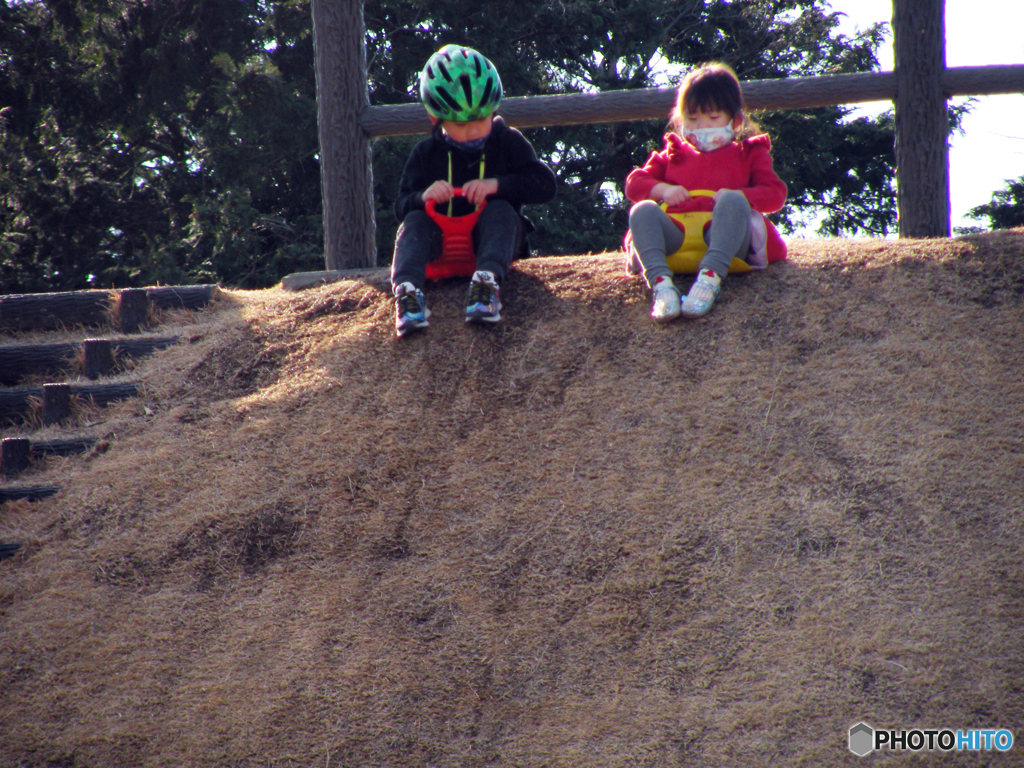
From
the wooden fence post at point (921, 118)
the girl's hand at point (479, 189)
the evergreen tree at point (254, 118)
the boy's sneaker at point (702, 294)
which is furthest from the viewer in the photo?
the evergreen tree at point (254, 118)

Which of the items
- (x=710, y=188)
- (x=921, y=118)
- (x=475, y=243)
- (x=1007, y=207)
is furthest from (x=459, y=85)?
(x=1007, y=207)

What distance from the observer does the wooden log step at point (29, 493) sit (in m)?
4.29

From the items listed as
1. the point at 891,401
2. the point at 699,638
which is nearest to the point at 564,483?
the point at 699,638

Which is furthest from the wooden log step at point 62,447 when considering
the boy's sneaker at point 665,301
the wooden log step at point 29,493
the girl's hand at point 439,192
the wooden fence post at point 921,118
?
the wooden fence post at point 921,118

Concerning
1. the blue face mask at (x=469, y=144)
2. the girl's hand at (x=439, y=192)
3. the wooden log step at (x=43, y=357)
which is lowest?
the wooden log step at (x=43, y=357)

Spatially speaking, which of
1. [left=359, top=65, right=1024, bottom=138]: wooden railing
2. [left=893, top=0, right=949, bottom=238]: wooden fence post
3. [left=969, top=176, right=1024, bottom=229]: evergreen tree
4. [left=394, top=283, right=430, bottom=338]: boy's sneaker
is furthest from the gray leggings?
[left=969, top=176, right=1024, bottom=229]: evergreen tree

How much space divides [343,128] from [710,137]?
2.38 meters

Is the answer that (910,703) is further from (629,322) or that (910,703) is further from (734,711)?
(629,322)

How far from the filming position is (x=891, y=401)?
3.63 m

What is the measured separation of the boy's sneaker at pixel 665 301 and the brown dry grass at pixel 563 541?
0.10 meters

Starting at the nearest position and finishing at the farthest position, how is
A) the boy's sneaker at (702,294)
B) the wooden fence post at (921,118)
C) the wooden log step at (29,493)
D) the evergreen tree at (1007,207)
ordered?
the boy's sneaker at (702,294) < the wooden log step at (29,493) < the wooden fence post at (921,118) < the evergreen tree at (1007,207)

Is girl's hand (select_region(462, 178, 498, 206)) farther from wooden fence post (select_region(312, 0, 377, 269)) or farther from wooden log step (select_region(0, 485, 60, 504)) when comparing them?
wooden log step (select_region(0, 485, 60, 504))

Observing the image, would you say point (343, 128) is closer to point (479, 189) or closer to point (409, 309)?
point (479, 189)

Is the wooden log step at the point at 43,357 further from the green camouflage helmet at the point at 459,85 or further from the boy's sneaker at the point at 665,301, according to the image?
the boy's sneaker at the point at 665,301
